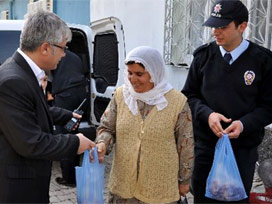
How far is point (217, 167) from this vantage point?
2301 mm

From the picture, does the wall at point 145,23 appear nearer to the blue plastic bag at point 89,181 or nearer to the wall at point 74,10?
the wall at point 74,10

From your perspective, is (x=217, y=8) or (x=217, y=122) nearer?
(x=217, y=122)

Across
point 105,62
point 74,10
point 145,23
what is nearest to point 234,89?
point 105,62

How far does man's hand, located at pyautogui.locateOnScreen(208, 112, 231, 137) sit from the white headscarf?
337 millimetres

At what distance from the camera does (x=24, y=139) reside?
1772mm

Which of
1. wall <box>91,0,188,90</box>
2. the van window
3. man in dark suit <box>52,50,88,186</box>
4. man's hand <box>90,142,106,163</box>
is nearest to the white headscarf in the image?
man's hand <box>90,142,106,163</box>

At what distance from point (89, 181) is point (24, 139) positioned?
53cm

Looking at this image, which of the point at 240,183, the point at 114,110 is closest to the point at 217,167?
the point at 240,183

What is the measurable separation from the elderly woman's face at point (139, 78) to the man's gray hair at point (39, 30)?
18.6 inches

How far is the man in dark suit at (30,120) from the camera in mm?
1771

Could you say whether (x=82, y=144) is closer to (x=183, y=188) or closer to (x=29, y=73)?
(x=29, y=73)

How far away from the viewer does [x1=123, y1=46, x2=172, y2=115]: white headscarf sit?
2.16 metres

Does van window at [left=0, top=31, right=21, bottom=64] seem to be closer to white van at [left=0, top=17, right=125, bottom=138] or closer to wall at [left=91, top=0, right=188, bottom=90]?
white van at [left=0, top=17, right=125, bottom=138]

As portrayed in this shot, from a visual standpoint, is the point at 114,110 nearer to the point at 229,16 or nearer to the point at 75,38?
the point at 229,16
